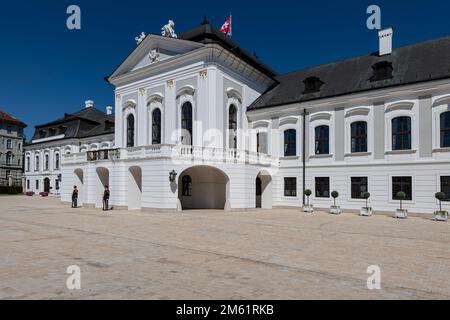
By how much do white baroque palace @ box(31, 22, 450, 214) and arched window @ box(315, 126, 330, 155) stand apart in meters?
0.08

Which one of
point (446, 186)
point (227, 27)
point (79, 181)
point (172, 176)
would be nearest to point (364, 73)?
point (446, 186)

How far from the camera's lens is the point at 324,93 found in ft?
81.8

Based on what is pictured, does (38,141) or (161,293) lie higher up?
(38,141)

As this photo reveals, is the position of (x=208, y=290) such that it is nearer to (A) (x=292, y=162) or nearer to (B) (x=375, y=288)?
(B) (x=375, y=288)

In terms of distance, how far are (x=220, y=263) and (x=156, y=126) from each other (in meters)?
21.9

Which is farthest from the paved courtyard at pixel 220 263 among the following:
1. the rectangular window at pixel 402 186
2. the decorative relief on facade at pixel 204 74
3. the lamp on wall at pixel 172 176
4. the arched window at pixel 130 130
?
the arched window at pixel 130 130

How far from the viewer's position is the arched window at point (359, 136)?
22875mm

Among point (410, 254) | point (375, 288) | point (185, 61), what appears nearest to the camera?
point (375, 288)

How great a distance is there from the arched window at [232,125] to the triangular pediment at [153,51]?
5.43 meters

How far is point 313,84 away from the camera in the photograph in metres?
25.9

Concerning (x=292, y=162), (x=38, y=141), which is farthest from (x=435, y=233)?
(x=38, y=141)
